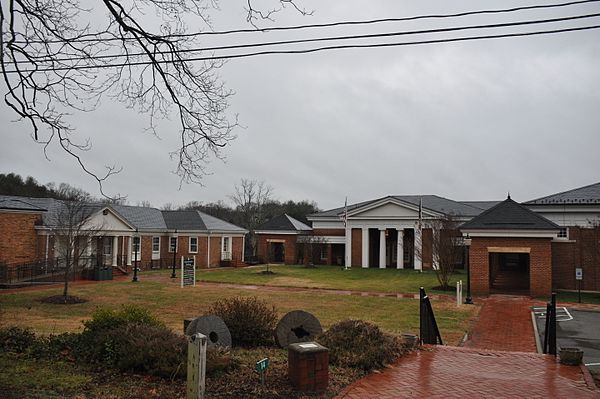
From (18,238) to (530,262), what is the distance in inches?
1180

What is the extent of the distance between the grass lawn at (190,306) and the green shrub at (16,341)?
15.8 ft

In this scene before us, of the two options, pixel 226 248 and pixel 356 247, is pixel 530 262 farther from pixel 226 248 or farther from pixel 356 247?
pixel 226 248

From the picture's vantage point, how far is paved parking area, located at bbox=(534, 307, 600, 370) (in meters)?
12.6

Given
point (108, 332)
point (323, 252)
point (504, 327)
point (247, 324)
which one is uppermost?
point (323, 252)

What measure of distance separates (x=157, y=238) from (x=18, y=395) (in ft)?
123

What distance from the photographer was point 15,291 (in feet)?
83.0

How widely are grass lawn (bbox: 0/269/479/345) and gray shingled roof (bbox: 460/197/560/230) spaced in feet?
17.2

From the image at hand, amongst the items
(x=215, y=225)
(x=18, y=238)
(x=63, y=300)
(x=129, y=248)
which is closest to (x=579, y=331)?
(x=63, y=300)

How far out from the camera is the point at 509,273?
114ft

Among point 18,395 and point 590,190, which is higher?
point 590,190

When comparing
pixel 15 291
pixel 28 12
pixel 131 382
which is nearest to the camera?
pixel 131 382

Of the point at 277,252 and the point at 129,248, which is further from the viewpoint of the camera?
the point at 277,252

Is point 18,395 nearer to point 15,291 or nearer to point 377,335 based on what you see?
point 377,335

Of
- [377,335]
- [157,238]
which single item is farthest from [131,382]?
[157,238]
